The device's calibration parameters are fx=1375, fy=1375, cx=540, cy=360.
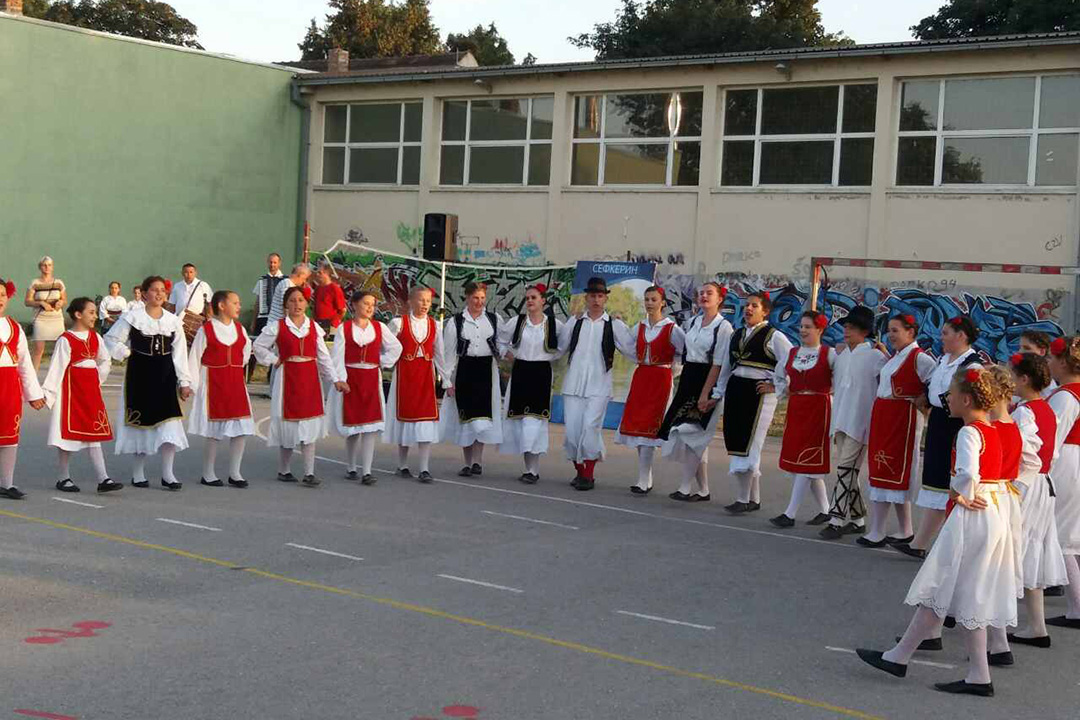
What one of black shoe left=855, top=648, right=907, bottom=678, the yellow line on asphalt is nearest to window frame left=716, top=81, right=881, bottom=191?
the yellow line on asphalt

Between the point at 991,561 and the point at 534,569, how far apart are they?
348cm

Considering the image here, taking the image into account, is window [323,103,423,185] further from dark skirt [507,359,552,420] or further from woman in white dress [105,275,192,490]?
woman in white dress [105,275,192,490]

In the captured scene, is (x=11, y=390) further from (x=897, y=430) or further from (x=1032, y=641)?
(x=1032, y=641)

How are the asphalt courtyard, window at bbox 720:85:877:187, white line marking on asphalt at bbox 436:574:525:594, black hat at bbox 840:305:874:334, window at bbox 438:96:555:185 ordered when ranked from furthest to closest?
window at bbox 438:96:555:185
window at bbox 720:85:877:187
black hat at bbox 840:305:874:334
white line marking on asphalt at bbox 436:574:525:594
the asphalt courtyard

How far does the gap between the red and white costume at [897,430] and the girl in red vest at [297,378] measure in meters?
4.97

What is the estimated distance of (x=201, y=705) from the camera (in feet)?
19.8

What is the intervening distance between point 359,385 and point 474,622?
5603 millimetres

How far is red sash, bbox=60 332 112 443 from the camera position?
456 inches

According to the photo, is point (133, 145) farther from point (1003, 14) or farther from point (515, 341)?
point (1003, 14)

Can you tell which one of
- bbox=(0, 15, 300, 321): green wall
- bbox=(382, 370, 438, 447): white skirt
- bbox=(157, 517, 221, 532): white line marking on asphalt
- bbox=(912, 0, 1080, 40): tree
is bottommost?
bbox=(157, 517, 221, 532): white line marking on asphalt

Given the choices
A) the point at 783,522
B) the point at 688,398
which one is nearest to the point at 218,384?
the point at 688,398

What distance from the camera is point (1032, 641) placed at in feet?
25.8

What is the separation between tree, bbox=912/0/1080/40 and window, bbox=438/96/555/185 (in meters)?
16.5

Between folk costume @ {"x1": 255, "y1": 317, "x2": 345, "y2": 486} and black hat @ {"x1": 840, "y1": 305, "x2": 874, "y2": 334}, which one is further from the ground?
black hat @ {"x1": 840, "y1": 305, "x2": 874, "y2": 334}
